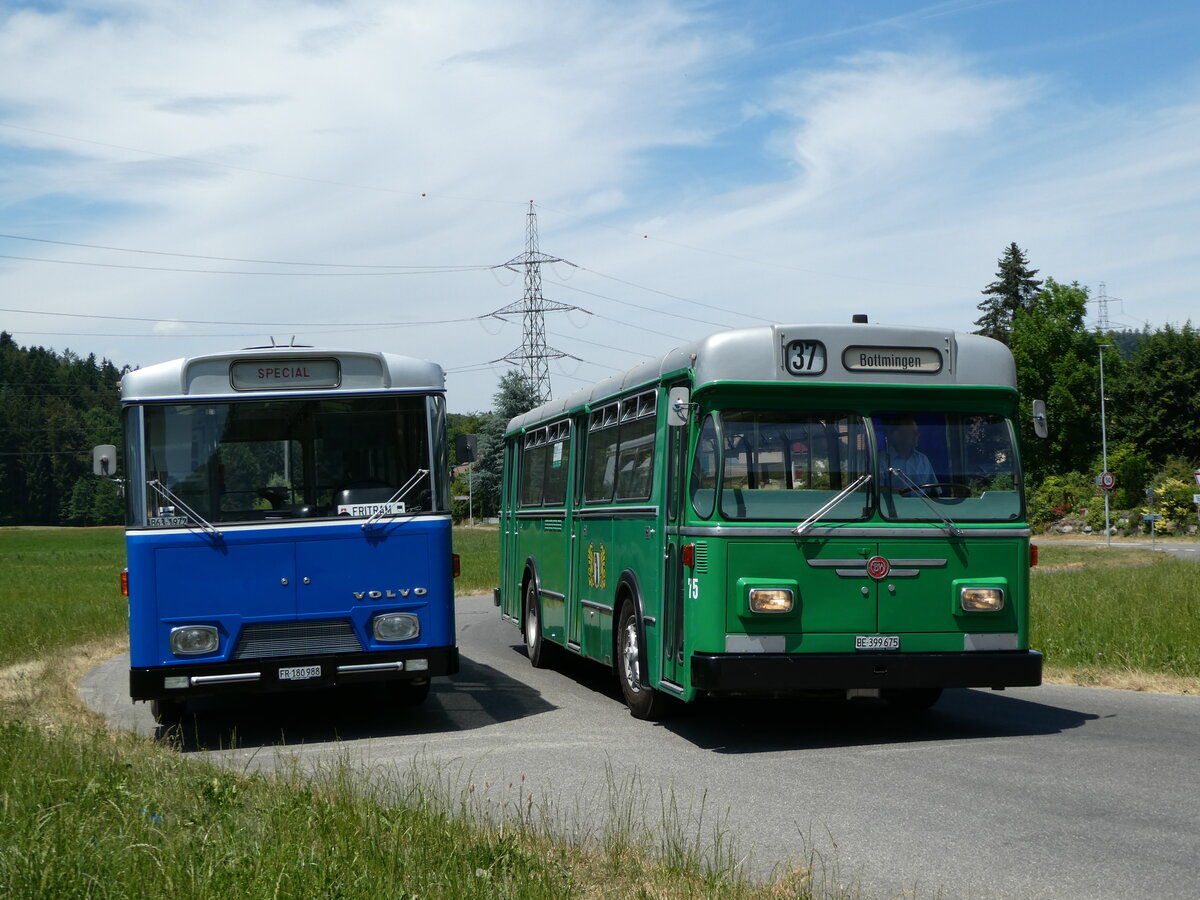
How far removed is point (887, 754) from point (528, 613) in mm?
8138

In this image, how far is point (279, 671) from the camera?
1079 cm

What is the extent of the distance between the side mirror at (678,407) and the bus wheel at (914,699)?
120 inches

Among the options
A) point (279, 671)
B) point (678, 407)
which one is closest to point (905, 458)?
point (678, 407)

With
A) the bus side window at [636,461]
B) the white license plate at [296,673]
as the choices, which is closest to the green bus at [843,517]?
the bus side window at [636,461]

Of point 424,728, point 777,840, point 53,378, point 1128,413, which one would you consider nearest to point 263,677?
point 424,728

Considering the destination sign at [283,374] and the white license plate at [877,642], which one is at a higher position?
the destination sign at [283,374]

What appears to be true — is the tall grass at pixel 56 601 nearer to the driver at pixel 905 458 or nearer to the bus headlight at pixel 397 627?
the bus headlight at pixel 397 627

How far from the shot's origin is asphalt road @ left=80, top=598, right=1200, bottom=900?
6.52m

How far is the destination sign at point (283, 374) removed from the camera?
11156 mm

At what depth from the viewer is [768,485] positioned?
994 cm

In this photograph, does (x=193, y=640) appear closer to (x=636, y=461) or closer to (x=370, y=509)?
(x=370, y=509)

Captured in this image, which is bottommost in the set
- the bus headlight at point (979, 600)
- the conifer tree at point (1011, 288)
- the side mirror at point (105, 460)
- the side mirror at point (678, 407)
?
the bus headlight at point (979, 600)

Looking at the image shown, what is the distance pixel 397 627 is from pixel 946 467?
430 cm

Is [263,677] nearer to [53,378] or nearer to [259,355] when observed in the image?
[259,355]
